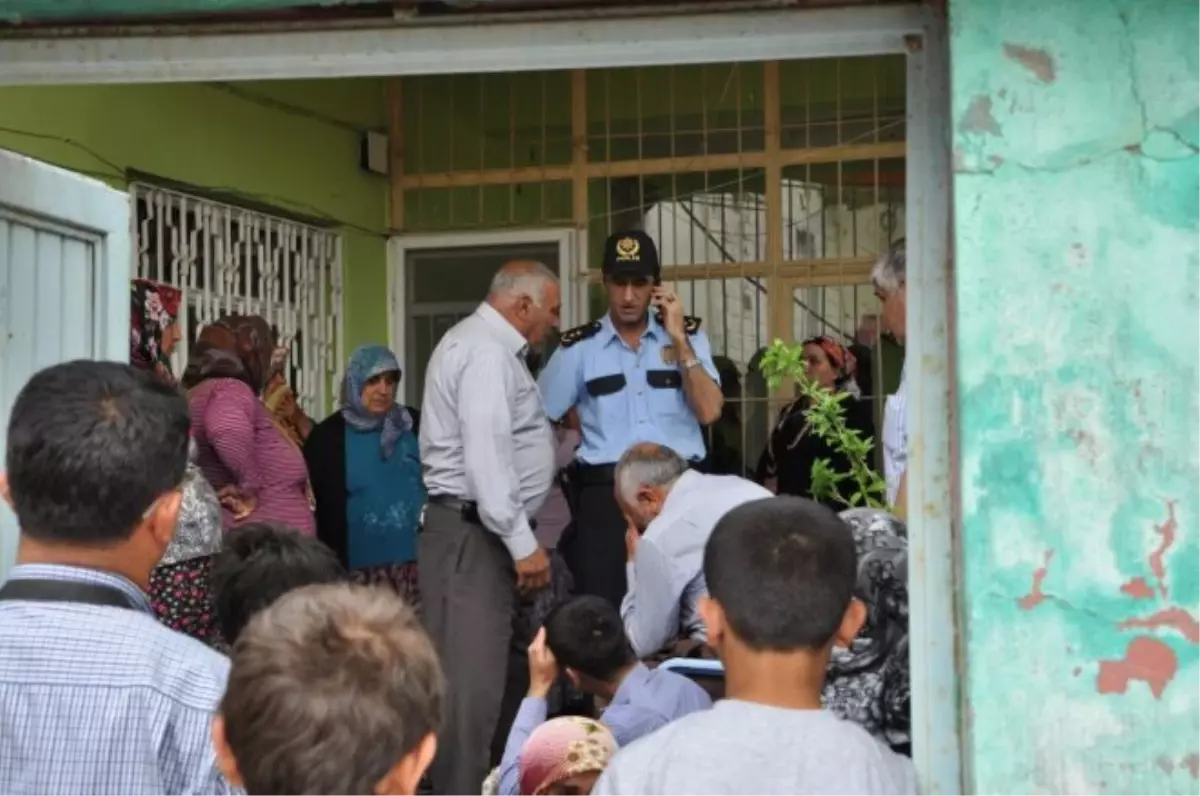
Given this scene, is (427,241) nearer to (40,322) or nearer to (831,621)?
(40,322)

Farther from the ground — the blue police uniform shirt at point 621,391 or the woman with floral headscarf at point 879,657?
the blue police uniform shirt at point 621,391

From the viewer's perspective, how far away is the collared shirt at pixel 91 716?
206 centimetres

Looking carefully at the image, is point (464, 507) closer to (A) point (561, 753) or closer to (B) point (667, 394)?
(B) point (667, 394)

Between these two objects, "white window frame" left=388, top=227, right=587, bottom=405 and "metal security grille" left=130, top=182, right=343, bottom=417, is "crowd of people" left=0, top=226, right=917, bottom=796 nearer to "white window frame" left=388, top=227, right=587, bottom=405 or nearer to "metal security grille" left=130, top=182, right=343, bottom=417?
"metal security grille" left=130, top=182, right=343, bottom=417

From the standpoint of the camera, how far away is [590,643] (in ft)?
14.5

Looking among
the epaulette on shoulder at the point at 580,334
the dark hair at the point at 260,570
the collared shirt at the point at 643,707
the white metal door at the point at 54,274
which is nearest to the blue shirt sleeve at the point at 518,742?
the collared shirt at the point at 643,707

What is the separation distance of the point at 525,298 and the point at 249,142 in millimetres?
2859

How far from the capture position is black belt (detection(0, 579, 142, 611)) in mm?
2121

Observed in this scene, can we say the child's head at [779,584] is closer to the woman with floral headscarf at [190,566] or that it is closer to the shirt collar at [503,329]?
the woman with floral headscarf at [190,566]

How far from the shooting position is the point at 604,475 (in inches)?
232

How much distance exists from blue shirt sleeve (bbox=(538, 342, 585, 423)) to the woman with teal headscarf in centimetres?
64

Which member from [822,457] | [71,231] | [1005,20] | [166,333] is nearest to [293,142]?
[166,333]

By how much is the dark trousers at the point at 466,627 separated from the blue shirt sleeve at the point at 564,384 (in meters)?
0.80

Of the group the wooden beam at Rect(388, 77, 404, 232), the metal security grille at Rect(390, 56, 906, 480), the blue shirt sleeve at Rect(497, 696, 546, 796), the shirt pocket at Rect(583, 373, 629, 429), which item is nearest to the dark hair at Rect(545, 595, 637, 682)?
the blue shirt sleeve at Rect(497, 696, 546, 796)
